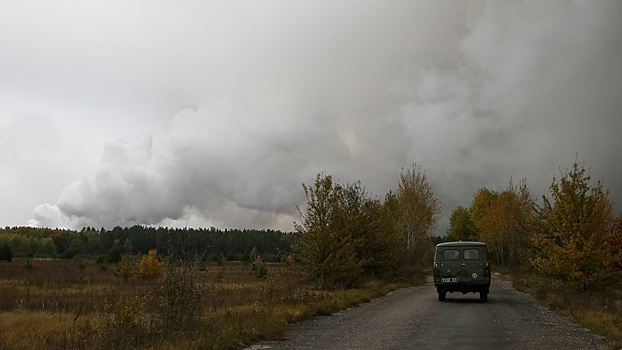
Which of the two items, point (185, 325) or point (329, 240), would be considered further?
point (329, 240)

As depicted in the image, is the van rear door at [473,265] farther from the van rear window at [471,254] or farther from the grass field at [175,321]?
the grass field at [175,321]

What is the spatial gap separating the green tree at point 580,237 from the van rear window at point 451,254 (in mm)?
3993

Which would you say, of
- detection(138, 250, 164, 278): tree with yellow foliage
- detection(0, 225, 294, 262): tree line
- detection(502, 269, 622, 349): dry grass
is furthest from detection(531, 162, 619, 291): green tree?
detection(0, 225, 294, 262): tree line

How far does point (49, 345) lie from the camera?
9.59 metres

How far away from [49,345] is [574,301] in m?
17.7

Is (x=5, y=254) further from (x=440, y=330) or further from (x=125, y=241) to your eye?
(x=125, y=241)

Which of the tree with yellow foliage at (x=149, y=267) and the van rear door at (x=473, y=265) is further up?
the van rear door at (x=473, y=265)

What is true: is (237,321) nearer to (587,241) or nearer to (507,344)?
(507,344)

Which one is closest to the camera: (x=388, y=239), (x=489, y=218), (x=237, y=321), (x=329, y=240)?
(x=237, y=321)

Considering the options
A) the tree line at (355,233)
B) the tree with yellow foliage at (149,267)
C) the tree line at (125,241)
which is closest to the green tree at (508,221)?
the tree line at (355,233)

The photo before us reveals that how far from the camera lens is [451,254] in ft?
67.5

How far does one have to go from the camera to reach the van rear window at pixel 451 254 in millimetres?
20406

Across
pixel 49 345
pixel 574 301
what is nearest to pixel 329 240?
pixel 574 301

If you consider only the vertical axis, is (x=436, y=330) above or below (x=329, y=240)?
below
